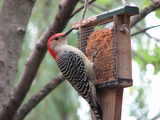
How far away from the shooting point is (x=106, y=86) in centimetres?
402

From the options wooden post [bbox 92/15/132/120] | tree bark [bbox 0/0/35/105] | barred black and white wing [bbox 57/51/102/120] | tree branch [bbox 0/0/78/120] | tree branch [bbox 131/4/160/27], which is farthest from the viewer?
tree bark [bbox 0/0/35/105]

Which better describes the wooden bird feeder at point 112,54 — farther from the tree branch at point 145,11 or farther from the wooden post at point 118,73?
the tree branch at point 145,11

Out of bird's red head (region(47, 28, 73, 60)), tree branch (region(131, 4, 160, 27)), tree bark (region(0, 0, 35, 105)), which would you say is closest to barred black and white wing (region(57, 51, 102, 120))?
bird's red head (region(47, 28, 73, 60))

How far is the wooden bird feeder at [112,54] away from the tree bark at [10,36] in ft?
2.59

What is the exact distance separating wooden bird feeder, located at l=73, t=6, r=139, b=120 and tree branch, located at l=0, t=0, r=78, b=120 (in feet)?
0.77

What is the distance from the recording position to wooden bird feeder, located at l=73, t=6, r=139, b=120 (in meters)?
3.91

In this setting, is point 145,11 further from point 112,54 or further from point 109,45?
point 112,54

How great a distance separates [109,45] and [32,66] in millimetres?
908

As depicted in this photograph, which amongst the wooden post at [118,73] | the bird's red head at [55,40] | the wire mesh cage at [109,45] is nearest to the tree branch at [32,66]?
the bird's red head at [55,40]

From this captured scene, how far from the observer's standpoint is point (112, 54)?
161 inches

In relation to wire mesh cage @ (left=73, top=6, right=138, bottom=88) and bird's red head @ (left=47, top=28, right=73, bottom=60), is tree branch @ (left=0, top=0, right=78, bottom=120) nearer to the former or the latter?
bird's red head @ (left=47, top=28, right=73, bottom=60)

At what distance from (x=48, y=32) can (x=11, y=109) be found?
1.01m

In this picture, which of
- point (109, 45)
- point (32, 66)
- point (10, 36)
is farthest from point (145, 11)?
point (10, 36)

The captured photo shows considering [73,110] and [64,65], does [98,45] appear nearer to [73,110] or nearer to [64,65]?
[64,65]
